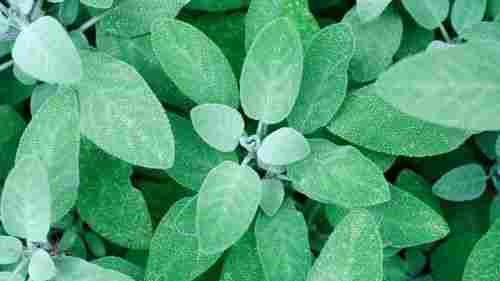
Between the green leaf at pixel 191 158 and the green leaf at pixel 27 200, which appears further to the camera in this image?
the green leaf at pixel 191 158

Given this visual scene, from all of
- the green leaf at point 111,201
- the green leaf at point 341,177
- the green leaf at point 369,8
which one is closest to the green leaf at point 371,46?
the green leaf at point 369,8

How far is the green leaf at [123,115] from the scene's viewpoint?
978mm

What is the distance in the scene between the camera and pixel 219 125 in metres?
1.02

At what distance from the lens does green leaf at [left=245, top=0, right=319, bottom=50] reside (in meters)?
1.09

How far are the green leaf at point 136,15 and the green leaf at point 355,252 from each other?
47cm

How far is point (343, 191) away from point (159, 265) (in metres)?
0.33

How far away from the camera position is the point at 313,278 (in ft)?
3.12

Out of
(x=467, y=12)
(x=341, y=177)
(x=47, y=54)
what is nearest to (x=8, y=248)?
(x=47, y=54)

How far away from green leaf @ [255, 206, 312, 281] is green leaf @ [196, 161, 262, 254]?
0.09 meters

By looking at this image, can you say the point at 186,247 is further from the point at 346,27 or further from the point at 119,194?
the point at 346,27

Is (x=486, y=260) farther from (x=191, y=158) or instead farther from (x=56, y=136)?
(x=56, y=136)

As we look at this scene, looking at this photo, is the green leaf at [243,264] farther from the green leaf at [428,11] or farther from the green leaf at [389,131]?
the green leaf at [428,11]

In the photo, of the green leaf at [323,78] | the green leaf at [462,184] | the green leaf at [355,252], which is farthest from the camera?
the green leaf at [462,184]

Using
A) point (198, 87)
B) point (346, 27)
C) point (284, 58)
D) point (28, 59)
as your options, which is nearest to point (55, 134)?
point (28, 59)
